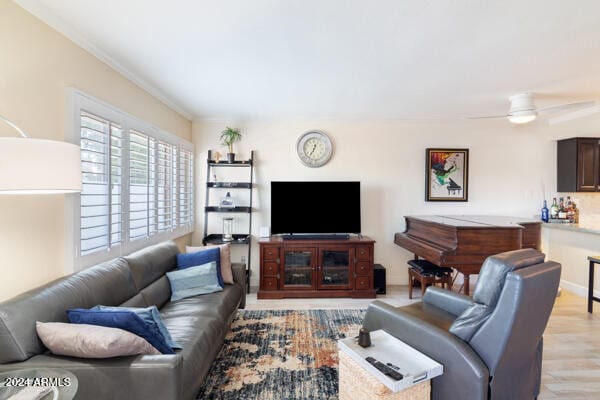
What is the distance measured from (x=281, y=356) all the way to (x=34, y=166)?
2.18 m

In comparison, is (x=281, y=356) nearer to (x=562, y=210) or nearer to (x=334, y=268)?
(x=334, y=268)

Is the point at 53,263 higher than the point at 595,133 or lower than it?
lower

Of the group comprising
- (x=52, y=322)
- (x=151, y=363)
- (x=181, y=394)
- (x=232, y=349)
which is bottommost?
(x=232, y=349)

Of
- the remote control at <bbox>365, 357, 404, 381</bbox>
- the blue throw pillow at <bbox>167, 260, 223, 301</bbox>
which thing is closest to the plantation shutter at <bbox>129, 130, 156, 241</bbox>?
the blue throw pillow at <bbox>167, 260, 223, 301</bbox>

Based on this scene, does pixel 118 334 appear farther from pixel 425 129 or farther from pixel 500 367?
pixel 425 129

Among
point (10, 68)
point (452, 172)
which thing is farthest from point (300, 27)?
point (452, 172)

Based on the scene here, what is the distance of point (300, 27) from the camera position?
195 centimetres

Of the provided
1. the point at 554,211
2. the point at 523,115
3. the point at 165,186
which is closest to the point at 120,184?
the point at 165,186

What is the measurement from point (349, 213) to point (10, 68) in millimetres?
3489

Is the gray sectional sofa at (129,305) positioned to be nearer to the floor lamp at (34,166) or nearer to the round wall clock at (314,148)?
the floor lamp at (34,166)

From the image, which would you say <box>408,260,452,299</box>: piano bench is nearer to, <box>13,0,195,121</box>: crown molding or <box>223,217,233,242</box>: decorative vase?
<box>223,217,233,242</box>: decorative vase

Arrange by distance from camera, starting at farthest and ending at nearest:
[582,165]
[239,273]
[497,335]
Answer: [582,165]
[239,273]
[497,335]

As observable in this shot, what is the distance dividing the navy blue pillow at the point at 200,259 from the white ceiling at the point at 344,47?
1753mm

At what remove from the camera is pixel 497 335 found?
4.84 ft
